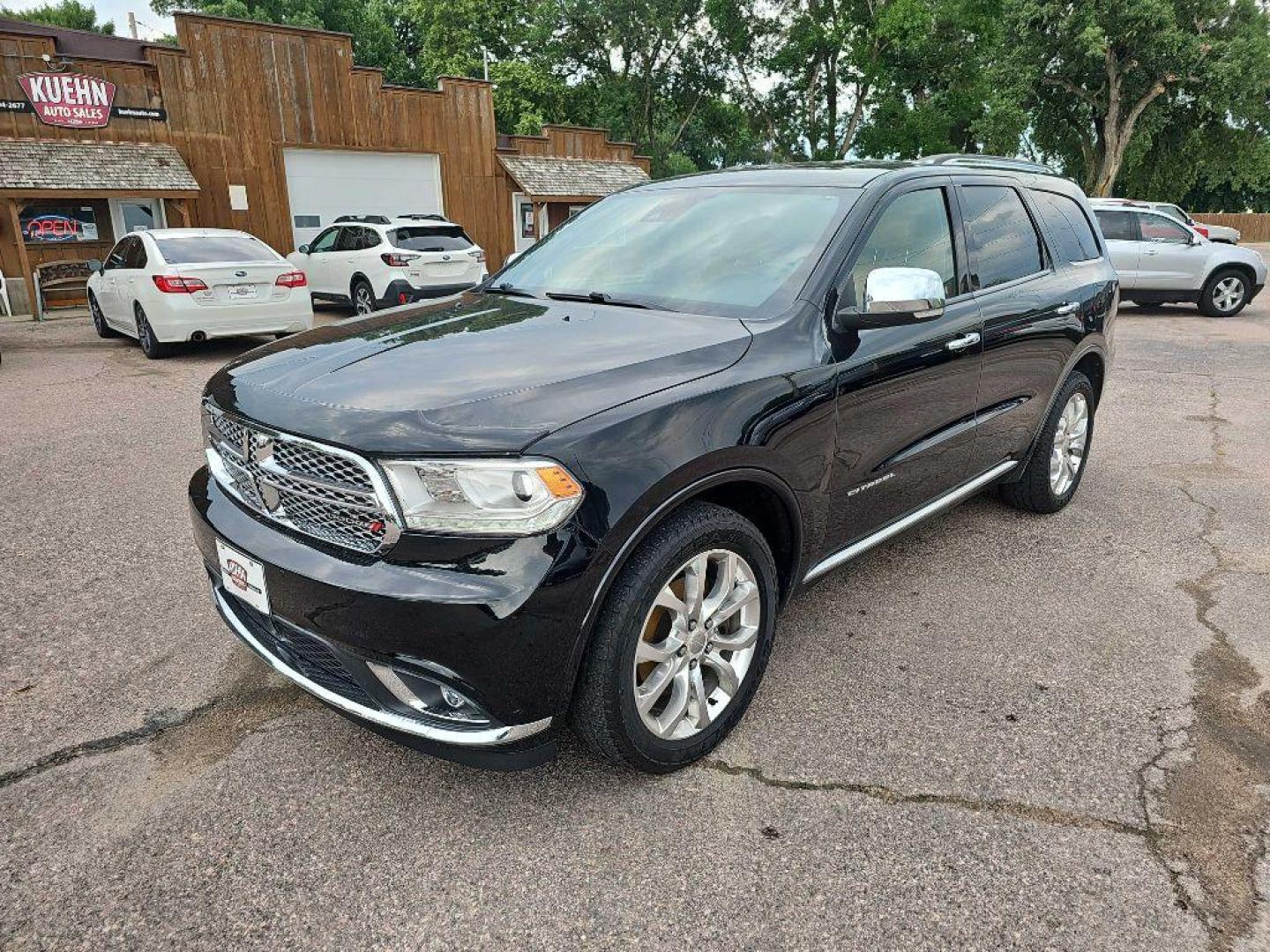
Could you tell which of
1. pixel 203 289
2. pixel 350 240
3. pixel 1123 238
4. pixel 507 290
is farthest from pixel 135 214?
pixel 1123 238

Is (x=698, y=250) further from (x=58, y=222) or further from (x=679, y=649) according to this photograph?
(x=58, y=222)

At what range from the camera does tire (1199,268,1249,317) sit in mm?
14492

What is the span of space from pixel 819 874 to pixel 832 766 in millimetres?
476

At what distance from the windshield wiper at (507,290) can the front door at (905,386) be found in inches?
51.9

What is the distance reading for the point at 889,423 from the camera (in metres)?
3.25

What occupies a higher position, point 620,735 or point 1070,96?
point 1070,96

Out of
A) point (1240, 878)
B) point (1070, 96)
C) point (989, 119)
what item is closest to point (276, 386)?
point (1240, 878)

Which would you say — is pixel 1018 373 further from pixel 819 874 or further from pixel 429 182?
pixel 429 182

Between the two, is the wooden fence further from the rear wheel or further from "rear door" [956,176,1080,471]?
"rear door" [956,176,1080,471]

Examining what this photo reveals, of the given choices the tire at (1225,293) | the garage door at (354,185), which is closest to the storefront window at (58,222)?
the garage door at (354,185)

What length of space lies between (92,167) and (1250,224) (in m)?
49.0

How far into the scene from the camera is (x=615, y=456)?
223cm

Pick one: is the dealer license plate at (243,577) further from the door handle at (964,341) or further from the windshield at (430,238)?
the windshield at (430,238)

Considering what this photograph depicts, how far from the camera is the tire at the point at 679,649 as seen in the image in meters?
2.32
